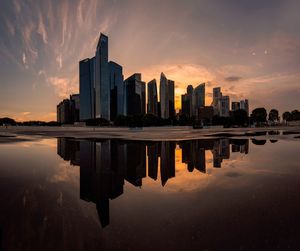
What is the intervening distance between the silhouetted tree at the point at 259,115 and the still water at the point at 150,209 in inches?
6197

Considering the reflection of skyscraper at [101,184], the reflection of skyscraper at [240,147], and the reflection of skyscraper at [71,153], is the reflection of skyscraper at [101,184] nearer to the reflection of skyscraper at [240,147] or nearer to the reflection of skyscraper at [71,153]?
the reflection of skyscraper at [71,153]

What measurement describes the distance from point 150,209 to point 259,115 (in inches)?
6536

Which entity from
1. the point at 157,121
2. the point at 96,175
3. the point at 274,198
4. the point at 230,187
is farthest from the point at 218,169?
the point at 157,121

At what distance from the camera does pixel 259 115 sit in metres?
152

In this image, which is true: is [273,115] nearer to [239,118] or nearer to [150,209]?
[239,118]

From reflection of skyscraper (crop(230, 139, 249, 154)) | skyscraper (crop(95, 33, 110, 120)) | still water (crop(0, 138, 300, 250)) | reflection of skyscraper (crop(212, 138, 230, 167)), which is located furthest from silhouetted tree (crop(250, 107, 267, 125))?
still water (crop(0, 138, 300, 250))

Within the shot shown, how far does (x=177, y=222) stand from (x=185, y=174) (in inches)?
204

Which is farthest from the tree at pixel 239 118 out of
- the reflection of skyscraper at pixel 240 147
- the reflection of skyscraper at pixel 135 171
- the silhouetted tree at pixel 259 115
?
the reflection of skyscraper at pixel 135 171

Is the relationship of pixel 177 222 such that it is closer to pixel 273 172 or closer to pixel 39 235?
pixel 39 235

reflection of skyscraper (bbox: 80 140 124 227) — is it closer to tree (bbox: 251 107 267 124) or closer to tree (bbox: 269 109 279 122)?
tree (bbox: 251 107 267 124)

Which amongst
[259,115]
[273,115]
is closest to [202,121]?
[259,115]

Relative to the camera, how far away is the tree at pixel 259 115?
150887mm

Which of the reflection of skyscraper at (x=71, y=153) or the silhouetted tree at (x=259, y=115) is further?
the silhouetted tree at (x=259, y=115)

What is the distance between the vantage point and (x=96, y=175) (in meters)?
10.2
